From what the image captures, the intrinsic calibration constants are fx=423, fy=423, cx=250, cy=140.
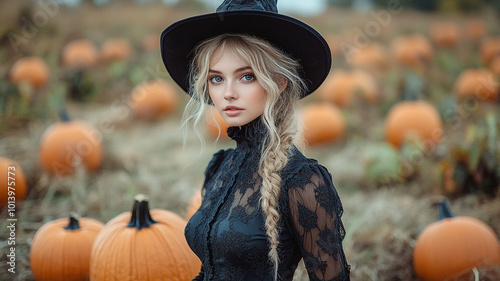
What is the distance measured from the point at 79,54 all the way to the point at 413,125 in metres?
7.31

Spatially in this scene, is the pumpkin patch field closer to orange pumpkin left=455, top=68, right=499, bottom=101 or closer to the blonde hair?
orange pumpkin left=455, top=68, right=499, bottom=101

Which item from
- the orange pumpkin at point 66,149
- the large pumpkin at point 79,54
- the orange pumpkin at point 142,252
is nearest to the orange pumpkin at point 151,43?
the large pumpkin at point 79,54

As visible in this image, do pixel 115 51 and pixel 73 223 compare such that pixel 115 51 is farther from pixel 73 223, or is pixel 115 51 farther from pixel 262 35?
pixel 262 35

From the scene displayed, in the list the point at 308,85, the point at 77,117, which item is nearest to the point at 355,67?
the point at 77,117

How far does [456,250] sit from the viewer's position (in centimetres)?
313

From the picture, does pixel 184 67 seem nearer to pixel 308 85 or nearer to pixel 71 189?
pixel 308 85

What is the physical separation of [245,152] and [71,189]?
3.37 meters

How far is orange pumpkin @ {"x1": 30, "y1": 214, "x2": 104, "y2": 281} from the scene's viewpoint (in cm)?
304

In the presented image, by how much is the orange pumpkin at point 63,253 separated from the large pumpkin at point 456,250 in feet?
8.32

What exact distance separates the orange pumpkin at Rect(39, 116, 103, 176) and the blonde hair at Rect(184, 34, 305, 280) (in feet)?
11.5

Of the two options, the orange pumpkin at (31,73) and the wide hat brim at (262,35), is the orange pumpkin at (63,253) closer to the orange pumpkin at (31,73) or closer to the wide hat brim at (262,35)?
the wide hat brim at (262,35)

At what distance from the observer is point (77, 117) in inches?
281

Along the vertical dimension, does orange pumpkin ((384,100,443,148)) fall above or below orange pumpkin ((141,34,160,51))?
below

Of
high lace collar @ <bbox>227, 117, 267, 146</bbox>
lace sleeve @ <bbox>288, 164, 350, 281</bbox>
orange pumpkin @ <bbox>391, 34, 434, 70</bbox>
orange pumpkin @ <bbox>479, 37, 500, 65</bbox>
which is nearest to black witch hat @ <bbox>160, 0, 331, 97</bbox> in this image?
high lace collar @ <bbox>227, 117, 267, 146</bbox>
